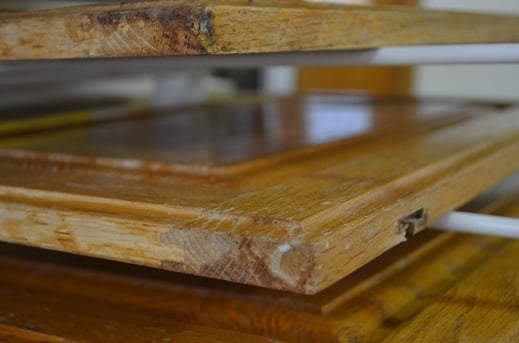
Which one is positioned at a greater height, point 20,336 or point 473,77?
point 20,336

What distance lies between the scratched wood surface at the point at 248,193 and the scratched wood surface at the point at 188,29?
0.37 ft

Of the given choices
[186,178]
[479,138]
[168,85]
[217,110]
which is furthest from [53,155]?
[168,85]

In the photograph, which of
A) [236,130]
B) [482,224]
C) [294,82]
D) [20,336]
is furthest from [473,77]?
[20,336]

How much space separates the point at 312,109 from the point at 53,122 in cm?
47

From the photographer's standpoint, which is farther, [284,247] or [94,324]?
[94,324]

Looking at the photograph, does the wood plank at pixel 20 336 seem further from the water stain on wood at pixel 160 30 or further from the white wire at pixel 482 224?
the white wire at pixel 482 224

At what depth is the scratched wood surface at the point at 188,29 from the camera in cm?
49

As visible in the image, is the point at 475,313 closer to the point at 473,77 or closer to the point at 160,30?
the point at 160,30

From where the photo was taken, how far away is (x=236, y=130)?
106 centimetres

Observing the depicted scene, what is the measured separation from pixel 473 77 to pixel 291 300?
2.17 meters

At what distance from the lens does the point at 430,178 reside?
66 cm

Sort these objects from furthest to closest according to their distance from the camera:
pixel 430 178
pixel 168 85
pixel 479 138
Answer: pixel 168 85 < pixel 479 138 < pixel 430 178

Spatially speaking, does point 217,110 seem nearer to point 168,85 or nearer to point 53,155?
point 168,85

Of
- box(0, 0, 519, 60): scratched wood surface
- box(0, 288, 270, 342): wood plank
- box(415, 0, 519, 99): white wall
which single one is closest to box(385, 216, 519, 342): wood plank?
box(0, 288, 270, 342): wood plank
